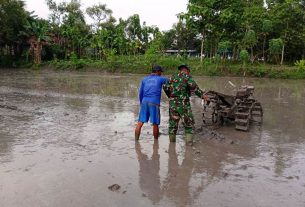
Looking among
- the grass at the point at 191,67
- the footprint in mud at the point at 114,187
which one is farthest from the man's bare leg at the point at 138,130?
the grass at the point at 191,67

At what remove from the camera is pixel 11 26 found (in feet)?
133

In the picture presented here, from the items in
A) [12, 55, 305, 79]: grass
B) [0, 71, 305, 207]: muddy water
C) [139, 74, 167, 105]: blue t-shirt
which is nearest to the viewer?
[0, 71, 305, 207]: muddy water

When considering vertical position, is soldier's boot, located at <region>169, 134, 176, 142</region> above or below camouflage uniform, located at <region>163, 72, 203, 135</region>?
below

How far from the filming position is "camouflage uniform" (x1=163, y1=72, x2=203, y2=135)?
7.26 metres

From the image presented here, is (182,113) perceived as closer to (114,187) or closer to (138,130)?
(138,130)

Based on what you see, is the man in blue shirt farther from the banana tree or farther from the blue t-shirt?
the banana tree

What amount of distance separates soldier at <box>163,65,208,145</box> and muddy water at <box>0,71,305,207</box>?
0.46m

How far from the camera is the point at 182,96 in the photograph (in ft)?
24.0

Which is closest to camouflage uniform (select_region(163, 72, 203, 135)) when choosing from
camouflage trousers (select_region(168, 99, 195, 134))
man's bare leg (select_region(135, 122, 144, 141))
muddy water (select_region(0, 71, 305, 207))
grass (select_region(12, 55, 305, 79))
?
camouflage trousers (select_region(168, 99, 195, 134))

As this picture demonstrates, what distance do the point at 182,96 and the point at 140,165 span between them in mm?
1907

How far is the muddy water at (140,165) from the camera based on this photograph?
4.71 metres

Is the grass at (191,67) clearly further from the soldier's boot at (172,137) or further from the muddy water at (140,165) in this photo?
the soldier's boot at (172,137)

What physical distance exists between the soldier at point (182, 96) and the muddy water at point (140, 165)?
0.46 meters

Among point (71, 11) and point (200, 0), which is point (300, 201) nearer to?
point (200, 0)
